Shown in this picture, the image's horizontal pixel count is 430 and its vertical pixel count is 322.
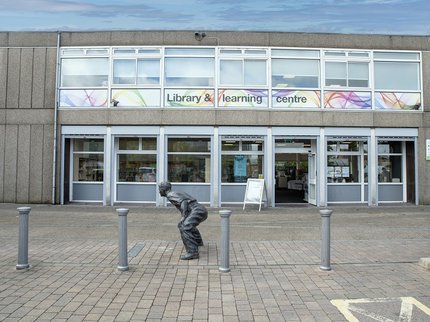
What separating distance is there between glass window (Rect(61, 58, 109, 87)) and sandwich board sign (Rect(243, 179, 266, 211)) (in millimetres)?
6858

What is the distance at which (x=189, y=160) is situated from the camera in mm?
15961

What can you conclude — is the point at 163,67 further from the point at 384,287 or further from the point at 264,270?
the point at 384,287

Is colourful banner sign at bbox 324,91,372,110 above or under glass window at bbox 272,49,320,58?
under

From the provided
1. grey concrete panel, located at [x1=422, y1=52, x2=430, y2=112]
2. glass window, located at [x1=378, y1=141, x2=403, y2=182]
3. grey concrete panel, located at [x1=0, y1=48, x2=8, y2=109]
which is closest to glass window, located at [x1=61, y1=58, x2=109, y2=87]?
grey concrete panel, located at [x1=0, y1=48, x2=8, y2=109]

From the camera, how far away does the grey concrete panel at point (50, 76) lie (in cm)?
1591

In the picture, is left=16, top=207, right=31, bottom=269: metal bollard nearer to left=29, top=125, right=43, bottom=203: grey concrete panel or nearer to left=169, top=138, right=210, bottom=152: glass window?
left=169, top=138, right=210, bottom=152: glass window

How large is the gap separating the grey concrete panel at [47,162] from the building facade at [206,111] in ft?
→ 0.13

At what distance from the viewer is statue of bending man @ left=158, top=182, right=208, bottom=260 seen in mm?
6973

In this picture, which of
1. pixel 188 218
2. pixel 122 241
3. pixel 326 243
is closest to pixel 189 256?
pixel 188 218

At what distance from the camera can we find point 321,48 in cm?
1595

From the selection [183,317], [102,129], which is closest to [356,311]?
[183,317]

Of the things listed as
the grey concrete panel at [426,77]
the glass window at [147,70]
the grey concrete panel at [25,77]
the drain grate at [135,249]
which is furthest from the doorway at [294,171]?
the grey concrete panel at [25,77]

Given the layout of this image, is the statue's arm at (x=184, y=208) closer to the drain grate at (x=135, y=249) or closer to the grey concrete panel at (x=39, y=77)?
the drain grate at (x=135, y=249)

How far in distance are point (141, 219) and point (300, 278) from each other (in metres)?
7.01
